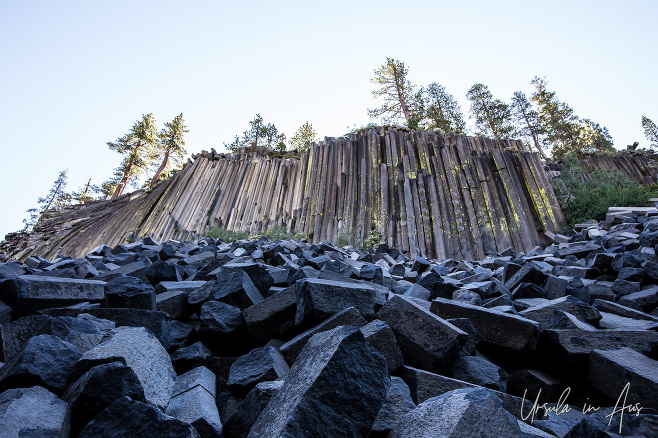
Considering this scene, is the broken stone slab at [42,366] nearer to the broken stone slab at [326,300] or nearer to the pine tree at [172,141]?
the broken stone slab at [326,300]

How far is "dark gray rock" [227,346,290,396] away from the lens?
4.73 ft

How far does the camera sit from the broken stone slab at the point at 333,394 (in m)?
0.92

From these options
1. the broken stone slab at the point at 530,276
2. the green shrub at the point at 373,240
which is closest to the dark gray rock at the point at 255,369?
the broken stone slab at the point at 530,276

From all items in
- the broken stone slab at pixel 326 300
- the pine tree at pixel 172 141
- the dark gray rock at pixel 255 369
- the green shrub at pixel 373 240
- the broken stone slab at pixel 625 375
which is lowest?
the broken stone slab at pixel 625 375

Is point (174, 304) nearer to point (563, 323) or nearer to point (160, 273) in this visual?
point (160, 273)

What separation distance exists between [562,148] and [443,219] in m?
21.2

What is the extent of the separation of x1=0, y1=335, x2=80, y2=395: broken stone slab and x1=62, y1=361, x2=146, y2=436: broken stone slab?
14cm

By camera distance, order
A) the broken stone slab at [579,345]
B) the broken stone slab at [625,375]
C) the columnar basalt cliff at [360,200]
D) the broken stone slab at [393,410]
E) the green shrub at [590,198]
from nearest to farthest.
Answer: the broken stone slab at [393,410], the broken stone slab at [625,375], the broken stone slab at [579,345], the green shrub at [590,198], the columnar basalt cliff at [360,200]

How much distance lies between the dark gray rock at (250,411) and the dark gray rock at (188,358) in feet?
1.65

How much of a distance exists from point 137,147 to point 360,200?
2318 cm

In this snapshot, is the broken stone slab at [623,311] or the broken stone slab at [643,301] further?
the broken stone slab at [643,301]

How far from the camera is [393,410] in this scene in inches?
45.6

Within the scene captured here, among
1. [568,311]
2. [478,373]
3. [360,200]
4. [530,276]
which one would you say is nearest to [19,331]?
[478,373]

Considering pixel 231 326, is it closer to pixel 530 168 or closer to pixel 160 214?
pixel 530 168
